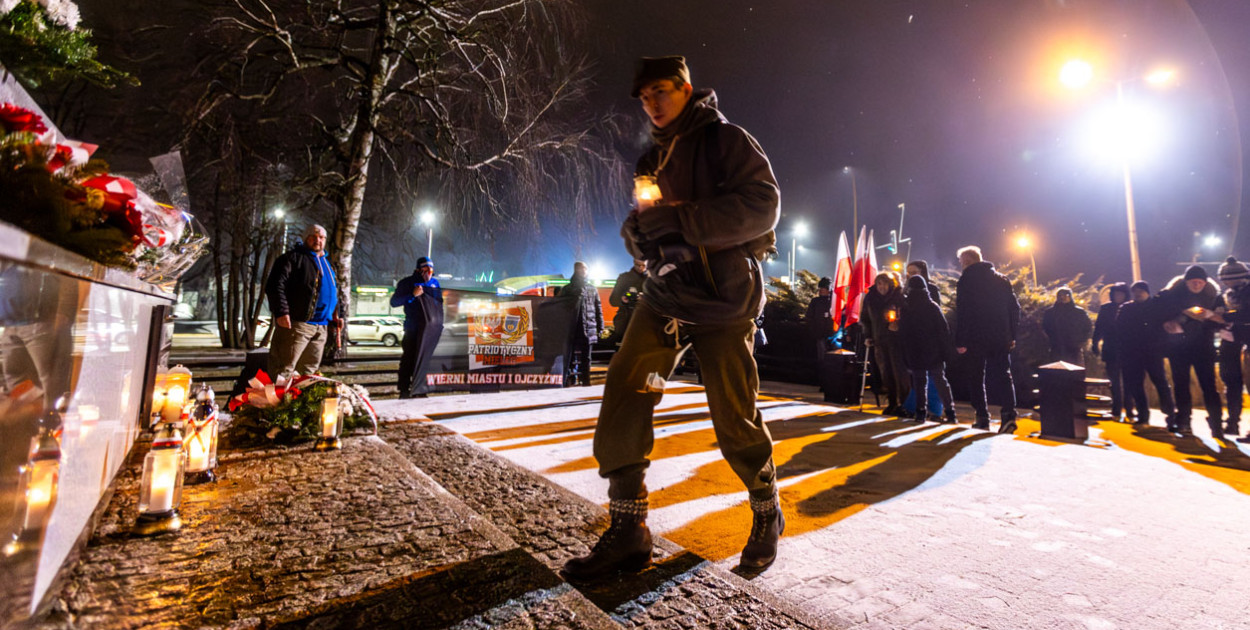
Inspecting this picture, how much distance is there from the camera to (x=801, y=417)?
6.07m

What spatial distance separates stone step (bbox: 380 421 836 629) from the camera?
5.43 feet

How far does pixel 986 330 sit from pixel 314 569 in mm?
6819

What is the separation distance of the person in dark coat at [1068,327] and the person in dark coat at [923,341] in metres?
3.84

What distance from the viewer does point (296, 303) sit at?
210 inches

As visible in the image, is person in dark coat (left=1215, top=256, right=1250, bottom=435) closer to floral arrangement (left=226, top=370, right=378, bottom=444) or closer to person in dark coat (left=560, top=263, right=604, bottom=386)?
person in dark coat (left=560, top=263, right=604, bottom=386)

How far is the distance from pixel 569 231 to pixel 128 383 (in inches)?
394

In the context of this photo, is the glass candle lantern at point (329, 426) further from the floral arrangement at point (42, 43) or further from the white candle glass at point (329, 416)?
the floral arrangement at point (42, 43)

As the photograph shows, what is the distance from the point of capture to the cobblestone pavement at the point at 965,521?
183 centimetres

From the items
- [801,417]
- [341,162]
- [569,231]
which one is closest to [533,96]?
[569,231]

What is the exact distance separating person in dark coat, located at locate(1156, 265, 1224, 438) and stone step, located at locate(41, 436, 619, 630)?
8.19m

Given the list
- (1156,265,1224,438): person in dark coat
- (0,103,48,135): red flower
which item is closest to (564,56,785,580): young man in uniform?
(0,103,48,135): red flower

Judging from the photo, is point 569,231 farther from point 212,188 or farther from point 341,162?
point 212,188

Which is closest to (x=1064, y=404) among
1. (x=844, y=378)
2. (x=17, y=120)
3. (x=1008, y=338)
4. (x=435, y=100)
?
(x=1008, y=338)

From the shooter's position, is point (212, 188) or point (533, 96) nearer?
point (533, 96)
